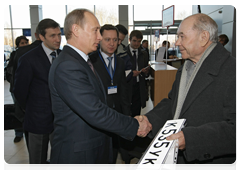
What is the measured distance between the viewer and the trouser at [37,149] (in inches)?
94.3

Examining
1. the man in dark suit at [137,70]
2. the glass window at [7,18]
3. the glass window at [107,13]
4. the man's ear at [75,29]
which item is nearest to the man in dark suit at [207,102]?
the man's ear at [75,29]

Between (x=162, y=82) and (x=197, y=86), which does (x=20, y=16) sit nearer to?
(x=162, y=82)

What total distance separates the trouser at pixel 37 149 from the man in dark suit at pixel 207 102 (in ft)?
5.76

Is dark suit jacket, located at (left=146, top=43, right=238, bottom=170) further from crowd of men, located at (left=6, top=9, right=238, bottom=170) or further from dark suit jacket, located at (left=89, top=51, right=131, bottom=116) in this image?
dark suit jacket, located at (left=89, top=51, right=131, bottom=116)

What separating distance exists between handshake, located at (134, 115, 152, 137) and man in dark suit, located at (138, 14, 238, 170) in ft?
0.96

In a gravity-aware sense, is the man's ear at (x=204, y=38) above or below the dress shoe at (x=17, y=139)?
above

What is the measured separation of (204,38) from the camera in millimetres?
1414

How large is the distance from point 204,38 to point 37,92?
1.92 meters

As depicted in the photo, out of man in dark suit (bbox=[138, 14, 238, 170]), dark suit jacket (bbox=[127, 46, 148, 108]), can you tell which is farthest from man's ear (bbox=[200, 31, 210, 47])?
dark suit jacket (bbox=[127, 46, 148, 108])

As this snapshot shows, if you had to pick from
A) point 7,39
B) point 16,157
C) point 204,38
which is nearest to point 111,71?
point 204,38

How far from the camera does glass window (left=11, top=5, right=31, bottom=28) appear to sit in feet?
43.1

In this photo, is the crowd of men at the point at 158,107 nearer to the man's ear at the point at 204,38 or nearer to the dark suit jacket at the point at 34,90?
Answer: the man's ear at the point at 204,38

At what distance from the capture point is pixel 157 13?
1262 cm

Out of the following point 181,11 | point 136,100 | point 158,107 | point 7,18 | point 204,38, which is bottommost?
point 136,100
